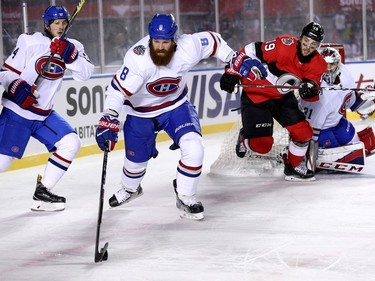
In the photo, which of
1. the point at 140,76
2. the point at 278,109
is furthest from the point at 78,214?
the point at 278,109

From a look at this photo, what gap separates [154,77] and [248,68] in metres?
0.50

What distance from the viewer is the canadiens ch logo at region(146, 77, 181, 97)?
5086 millimetres

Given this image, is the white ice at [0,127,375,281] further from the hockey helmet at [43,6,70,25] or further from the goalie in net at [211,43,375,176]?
the hockey helmet at [43,6,70,25]

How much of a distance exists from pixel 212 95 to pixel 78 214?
410 centimetres

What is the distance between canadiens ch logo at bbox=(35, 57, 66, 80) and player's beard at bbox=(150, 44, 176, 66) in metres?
0.75

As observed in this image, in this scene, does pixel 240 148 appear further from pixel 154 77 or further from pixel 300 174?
pixel 154 77

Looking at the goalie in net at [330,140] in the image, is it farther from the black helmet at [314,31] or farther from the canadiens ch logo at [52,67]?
the canadiens ch logo at [52,67]

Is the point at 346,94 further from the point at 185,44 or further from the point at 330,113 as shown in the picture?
the point at 185,44

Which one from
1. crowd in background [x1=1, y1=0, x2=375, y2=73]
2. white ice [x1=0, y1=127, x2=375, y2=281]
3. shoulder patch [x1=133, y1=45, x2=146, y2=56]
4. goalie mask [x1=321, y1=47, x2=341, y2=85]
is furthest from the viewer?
crowd in background [x1=1, y1=0, x2=375, y2=73]

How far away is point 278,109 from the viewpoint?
6230 mm

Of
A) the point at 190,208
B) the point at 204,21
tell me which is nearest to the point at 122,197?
the point at 190,208

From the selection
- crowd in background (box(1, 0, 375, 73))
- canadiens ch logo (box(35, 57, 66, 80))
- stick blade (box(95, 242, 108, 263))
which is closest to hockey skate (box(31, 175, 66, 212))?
canadiens ch logo (box(35, 57, 66, 80))

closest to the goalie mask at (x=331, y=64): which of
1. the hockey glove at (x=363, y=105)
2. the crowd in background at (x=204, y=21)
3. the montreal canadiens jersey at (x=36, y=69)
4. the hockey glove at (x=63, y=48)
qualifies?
the hockey glove at (x=363, y=105)

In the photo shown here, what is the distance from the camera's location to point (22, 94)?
5.38 metres
